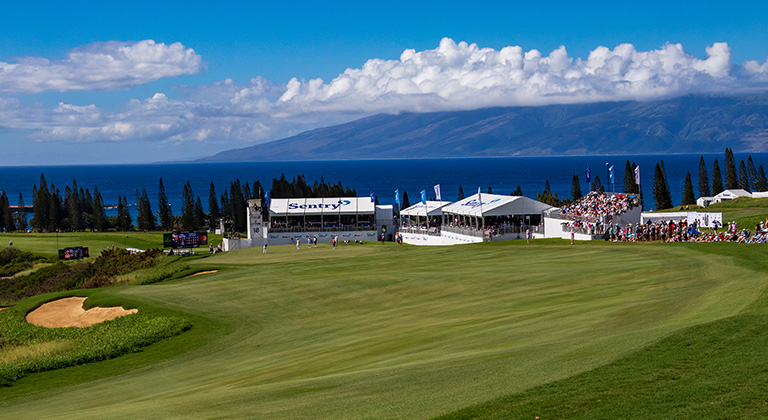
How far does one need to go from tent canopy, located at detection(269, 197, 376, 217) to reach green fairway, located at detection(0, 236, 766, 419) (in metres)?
35.2

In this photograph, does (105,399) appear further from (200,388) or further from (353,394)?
(353,394)

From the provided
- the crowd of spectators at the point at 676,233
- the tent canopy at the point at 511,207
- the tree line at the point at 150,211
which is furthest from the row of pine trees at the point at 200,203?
the crowd of spectators at the point at 676,233

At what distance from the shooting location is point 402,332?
2484 centimetres

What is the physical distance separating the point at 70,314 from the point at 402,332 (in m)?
20.5

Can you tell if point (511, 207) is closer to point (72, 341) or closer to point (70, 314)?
point (70, 314)

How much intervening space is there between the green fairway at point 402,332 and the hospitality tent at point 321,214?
115 feet

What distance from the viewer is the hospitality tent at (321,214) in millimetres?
80750

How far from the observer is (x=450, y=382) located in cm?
1591

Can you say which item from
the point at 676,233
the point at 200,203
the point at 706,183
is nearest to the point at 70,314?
the point at 676,233

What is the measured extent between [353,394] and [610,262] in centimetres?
2585

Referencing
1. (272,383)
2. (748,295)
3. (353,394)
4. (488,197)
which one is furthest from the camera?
(488,197)

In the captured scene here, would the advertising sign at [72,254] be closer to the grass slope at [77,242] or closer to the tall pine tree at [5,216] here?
the grass slope at [77,242]

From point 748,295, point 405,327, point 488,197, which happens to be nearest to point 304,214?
point 488,197

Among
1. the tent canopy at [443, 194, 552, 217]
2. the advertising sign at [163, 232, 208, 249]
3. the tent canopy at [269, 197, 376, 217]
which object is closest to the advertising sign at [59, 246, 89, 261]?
the advertising sign at [163, 232, 208, 249]
